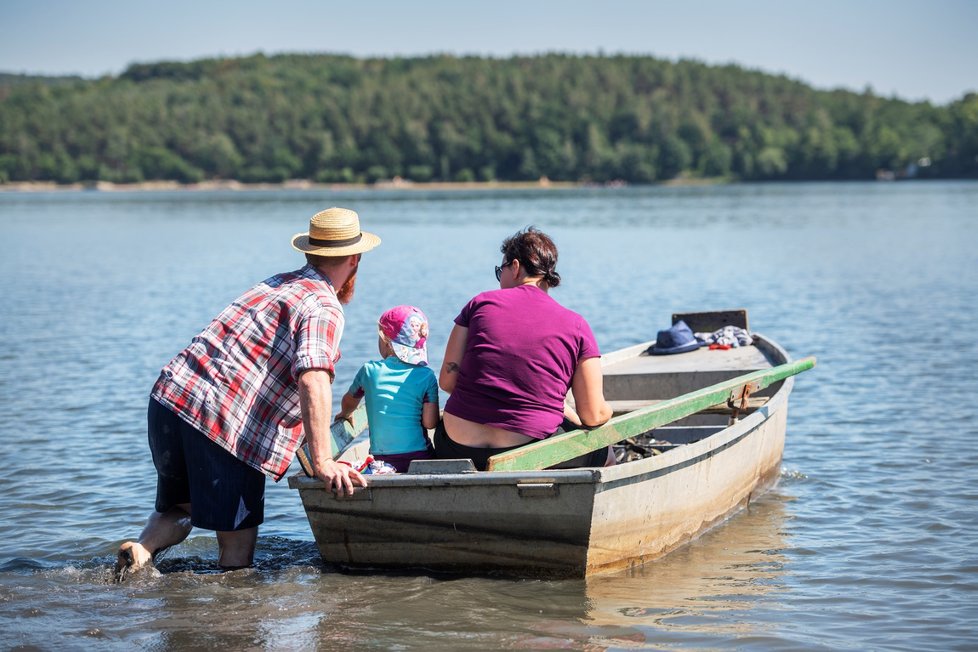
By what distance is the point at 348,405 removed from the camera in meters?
6.51

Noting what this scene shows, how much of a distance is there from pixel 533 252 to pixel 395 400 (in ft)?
3.49

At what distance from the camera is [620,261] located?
109ft

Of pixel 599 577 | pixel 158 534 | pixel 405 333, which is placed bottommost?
pixel 599 577

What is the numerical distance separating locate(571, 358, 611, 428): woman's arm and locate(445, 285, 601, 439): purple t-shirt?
0.14ft

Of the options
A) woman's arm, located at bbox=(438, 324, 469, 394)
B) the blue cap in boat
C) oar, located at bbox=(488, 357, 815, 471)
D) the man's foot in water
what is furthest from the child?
the blue cap in boat

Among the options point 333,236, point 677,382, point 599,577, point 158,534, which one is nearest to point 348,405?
point 333,236

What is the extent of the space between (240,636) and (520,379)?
1.86 m

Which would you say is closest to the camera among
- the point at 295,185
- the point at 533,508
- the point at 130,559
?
the point at 533,508

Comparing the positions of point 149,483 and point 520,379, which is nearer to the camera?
point 520,379

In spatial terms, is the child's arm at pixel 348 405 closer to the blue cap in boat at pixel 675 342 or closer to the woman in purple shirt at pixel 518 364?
the woman in purple shirt at pixel 518 364

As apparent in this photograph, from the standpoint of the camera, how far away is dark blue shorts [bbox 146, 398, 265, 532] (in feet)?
19.1

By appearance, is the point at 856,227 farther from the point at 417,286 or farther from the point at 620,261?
the point at 417,286

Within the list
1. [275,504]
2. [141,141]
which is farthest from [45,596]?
[141,141]

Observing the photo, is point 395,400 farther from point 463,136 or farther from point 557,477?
point 463,136
